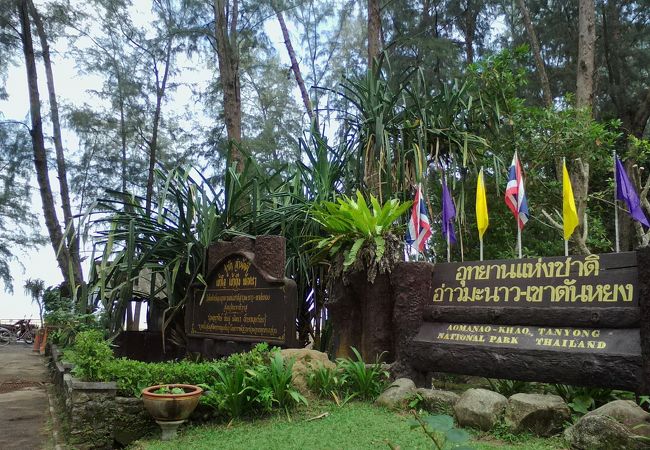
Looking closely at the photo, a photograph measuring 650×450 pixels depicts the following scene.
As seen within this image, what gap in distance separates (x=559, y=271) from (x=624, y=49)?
448 inches

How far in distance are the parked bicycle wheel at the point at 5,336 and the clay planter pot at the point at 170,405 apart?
17.9 meters

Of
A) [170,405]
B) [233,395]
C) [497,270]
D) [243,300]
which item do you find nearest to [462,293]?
[497,270]

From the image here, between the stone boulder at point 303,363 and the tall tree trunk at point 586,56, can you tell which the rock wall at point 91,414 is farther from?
the tall tree trunk at point 586,56

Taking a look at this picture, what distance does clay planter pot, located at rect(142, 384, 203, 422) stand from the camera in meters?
5.08

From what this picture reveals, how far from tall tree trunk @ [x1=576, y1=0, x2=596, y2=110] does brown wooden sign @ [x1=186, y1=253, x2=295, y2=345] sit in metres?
6.96

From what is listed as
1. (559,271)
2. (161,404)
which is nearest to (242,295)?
(161,404)

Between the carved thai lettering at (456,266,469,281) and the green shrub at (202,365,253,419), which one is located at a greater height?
the carved thai lettering at (456,266,469,281)

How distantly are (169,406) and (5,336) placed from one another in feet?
63.0

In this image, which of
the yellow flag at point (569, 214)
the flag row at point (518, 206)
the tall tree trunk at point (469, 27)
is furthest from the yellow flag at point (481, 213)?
the tall tree trunk at point (469, 27)

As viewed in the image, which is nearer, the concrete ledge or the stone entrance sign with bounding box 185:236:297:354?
the concrete ledge

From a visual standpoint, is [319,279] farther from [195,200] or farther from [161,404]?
[161,404]

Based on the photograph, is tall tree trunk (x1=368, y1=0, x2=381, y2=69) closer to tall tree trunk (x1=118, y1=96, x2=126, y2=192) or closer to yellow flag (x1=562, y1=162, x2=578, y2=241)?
yellow flag (x1=562, y1=162, x2=578, y2=241)

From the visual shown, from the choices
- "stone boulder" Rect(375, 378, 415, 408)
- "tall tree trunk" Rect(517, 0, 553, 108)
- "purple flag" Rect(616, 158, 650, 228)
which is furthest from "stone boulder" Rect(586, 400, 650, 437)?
"tall tree trunk" Rect(517, 0, 553, 108)

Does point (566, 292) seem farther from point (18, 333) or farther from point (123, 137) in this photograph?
point (18, 333)
